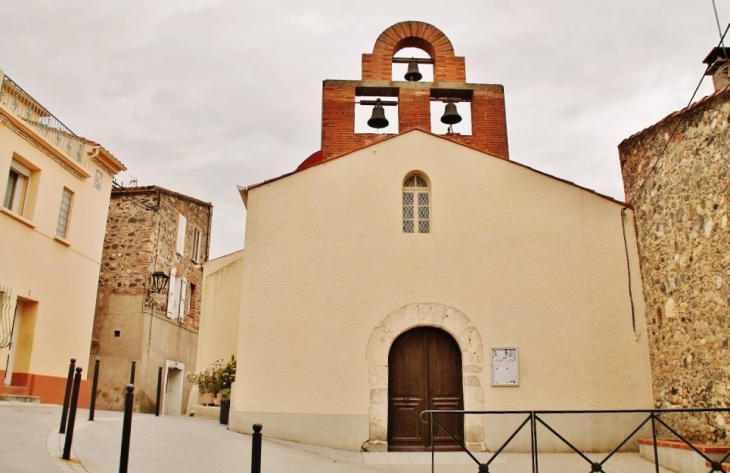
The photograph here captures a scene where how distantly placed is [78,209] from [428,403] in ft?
30.1

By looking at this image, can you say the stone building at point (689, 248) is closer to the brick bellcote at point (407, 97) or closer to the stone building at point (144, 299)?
the brick bellcote at point (407, 97)

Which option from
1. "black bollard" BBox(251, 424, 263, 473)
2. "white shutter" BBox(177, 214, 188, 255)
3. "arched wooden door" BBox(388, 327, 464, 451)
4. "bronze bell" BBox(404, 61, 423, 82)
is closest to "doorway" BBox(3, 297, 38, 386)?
"arched wooden door" BBox(388, 327, 464, 451)

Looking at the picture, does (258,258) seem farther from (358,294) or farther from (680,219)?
(680,219)

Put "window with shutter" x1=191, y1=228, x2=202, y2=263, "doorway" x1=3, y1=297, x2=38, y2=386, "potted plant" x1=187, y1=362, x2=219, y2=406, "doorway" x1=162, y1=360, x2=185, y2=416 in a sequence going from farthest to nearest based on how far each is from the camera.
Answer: "window with shutter" x1=191, y1=228, x2=202, y2=263 → "doorway" x1=162, y1=360, x2=185, y2=416 → "doorway" x1=3, y1=297, x2=38, y2=386 → "potted plant" x1=187, y1=362, x2=219, y2=406

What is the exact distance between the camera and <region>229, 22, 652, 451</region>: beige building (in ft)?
30.0

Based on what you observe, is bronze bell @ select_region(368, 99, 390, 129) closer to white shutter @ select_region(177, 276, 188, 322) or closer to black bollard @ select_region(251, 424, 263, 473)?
black bollard @ select_region(251, 424, 263, 473)

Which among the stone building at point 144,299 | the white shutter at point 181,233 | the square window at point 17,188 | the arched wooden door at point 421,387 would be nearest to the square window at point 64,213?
the square window at point 17,188

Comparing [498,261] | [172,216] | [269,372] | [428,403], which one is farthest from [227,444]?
[172,216]

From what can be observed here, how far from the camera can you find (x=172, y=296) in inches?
750

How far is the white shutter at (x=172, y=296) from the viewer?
1867 centimetres

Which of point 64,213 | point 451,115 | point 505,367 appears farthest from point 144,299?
point 505,367

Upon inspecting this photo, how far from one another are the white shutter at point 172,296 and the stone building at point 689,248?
45.0ft

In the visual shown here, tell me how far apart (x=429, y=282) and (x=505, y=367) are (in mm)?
1705

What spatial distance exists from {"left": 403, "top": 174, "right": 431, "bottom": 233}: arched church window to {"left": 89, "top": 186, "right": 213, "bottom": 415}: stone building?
8.89 metres
